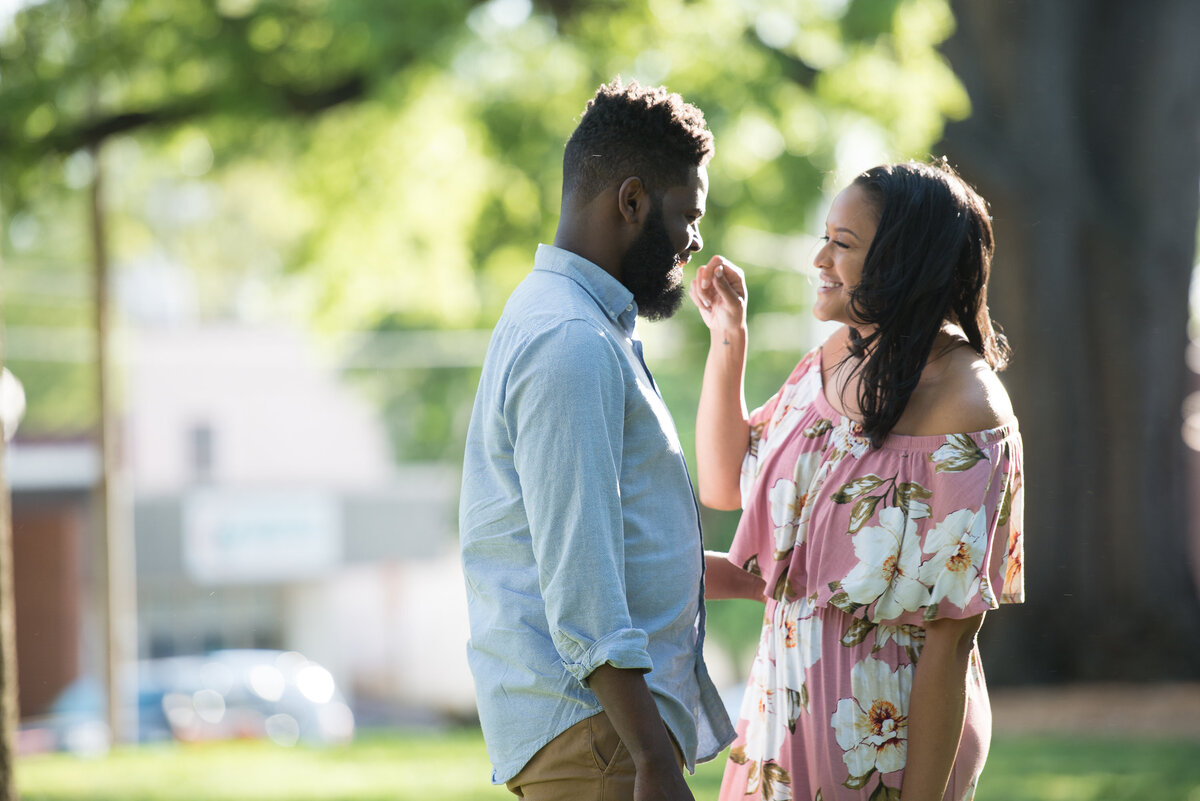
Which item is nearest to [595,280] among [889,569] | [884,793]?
[889,569]

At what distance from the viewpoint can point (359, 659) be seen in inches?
1334

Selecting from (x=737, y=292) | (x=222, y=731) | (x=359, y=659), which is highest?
(x=737, y=292)

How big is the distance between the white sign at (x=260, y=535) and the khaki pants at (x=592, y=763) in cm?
2982

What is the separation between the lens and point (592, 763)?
7.50ft

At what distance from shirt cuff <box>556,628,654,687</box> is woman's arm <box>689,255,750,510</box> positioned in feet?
2.95

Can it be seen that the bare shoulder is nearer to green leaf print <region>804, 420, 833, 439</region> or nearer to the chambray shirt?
green leaf print <region>804, 420, 833, 439</region>

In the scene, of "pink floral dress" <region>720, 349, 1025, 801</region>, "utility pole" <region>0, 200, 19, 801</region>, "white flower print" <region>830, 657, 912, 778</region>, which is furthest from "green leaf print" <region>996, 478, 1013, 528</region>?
"utility pole" <region>0, 200, 19, 801</region>

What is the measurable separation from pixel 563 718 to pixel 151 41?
30.4ft

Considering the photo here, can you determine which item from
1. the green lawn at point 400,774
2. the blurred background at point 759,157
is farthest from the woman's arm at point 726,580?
the green lawn at point 400,774

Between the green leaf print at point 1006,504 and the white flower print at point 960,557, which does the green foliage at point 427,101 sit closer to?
the green leaf print at point 1006,504

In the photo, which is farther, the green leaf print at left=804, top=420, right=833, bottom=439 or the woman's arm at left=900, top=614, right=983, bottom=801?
the green leaf print at left=804, top=420, right=833, bottom=439

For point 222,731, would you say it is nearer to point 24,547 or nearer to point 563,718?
point 24,547

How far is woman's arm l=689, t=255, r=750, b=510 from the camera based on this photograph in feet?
9.82

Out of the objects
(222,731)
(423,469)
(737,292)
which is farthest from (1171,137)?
(423,469)
